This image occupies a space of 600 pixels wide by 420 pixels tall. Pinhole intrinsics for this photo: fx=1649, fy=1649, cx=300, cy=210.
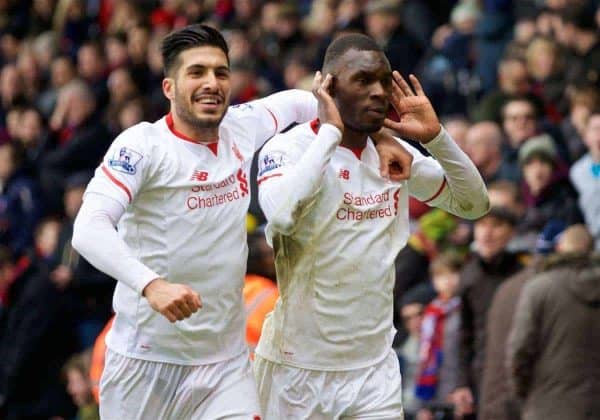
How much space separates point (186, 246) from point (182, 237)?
1.8 inches

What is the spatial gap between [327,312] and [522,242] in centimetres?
427

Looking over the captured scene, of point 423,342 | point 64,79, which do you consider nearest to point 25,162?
point 64,79

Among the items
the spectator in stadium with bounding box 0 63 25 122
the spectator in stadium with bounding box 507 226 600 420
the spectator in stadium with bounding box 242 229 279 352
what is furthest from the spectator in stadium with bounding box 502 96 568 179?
the spectator in stadium with bounding box 0 63 25 122

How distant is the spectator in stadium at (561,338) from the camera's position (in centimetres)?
1013

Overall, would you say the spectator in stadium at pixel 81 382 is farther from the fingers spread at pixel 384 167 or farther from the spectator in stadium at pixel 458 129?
the fingers spread at pixel 384 167

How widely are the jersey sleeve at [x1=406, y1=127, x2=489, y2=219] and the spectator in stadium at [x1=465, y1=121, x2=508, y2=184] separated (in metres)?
4.58

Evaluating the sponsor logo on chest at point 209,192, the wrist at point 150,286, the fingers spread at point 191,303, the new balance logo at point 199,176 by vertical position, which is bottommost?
the fingers spread at point 191,303

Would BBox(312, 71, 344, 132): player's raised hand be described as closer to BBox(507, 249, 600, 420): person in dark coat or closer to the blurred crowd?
the blurred crowd

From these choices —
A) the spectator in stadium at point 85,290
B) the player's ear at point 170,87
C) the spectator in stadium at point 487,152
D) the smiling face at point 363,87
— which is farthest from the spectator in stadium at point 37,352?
the smiling face at point 363,87

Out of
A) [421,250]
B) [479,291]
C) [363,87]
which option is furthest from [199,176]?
[421,250]

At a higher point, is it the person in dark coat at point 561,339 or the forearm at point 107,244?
the forearm at point 107,244

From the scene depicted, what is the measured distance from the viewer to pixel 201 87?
7793mm

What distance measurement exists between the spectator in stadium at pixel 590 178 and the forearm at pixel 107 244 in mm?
5098

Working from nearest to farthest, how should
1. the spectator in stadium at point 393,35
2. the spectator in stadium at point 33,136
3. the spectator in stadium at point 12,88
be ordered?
the spectator in stadium at point 393,35 → the spectator in stadium at point 33,136 → the spectator in stadium at point 12,88
